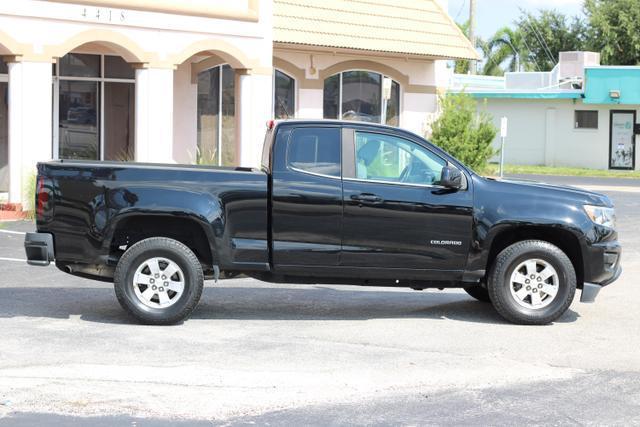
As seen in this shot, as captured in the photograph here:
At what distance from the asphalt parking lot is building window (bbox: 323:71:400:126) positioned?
14.8 metres

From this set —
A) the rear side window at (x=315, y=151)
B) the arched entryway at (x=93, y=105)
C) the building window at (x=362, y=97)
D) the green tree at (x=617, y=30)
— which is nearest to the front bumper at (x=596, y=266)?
the rear side window at (x=315, y=151)

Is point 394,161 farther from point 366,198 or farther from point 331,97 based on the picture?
point 331,97

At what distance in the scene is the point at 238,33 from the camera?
2241 centimetres

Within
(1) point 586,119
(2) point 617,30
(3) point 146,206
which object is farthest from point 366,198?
(2) point 617,30

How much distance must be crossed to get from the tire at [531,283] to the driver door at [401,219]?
414 millimetres

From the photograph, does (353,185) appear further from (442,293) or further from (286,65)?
(286,65)

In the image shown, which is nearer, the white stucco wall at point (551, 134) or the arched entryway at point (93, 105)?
the arched entryway at point (93, 105)

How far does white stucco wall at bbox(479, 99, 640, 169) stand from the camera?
47.2 meters

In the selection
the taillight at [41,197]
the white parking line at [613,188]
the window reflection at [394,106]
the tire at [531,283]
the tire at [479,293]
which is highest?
the window reflection at [394,106]

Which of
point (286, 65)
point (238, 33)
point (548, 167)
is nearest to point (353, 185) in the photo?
point (238, 33)

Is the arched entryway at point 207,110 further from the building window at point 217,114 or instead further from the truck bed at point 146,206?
the truck bed at point 146,206

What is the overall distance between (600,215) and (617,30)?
52.2m

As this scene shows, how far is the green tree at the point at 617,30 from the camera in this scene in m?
58.9

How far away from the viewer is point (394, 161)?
1047 cm
